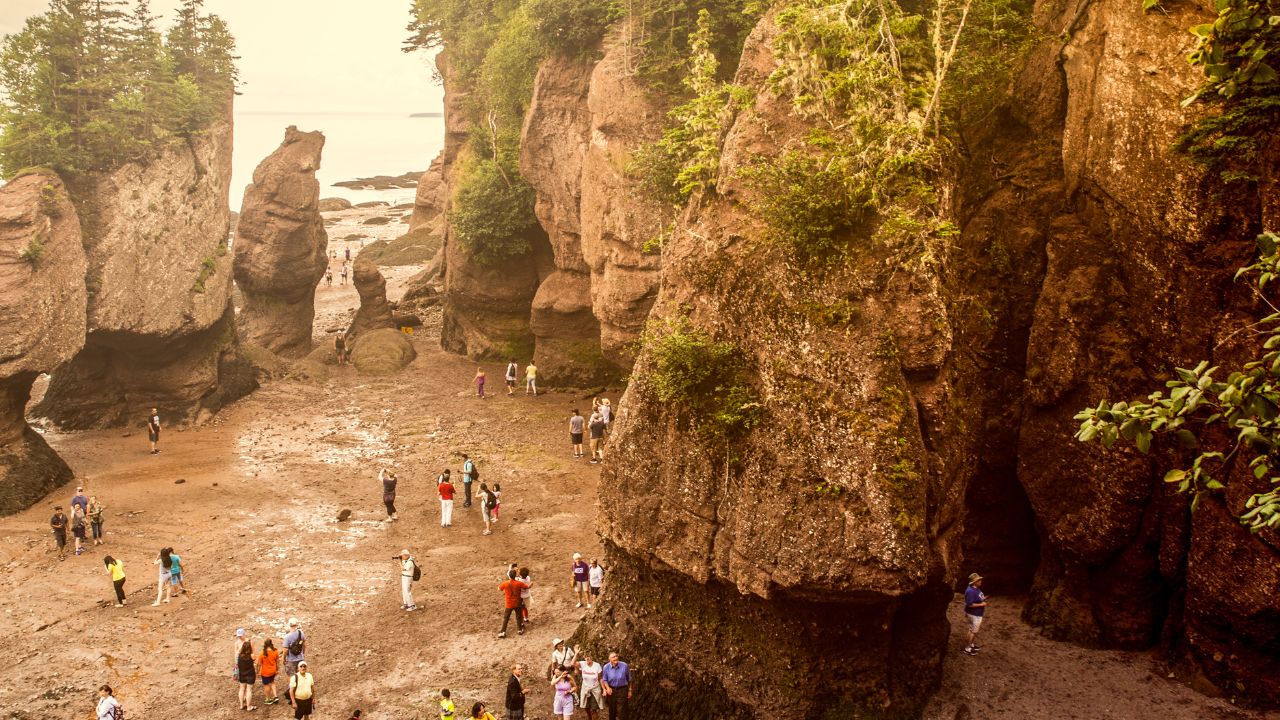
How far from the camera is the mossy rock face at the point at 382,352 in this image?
133 ft

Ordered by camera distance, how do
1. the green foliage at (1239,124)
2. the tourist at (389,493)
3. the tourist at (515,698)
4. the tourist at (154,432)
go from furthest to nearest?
1. the tourist at (154,432)
2. the tourist at (389,493)
3. the tourist at (515,698)
4. the green foliage at (1239,124)

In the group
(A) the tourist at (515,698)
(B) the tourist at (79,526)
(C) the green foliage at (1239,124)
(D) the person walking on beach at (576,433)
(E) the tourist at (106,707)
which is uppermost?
(C) the green foliage at (1239,124)

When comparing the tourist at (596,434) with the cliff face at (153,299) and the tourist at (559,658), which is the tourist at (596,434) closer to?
the tourist at (559,658)

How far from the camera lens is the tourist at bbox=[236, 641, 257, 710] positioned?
53.9 ft

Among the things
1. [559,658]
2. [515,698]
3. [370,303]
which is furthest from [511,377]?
[515,698]

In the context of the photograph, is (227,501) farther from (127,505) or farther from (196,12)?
(196,12)

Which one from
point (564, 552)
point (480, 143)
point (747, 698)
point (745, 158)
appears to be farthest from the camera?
point (480, 143)

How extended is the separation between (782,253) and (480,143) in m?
27.8

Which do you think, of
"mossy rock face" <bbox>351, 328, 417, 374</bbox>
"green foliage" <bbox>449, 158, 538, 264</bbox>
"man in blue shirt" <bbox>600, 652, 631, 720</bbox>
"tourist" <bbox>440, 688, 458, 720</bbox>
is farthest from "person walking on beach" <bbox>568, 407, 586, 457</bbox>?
"mossy rock face" <bbox>351, 328, 417, 374</bbox>

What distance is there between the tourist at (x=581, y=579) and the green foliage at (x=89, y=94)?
83.9ft

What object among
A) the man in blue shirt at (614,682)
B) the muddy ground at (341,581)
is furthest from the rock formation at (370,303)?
the man in blue shirt at (614,682)

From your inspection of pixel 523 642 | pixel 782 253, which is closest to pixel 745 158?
→ pixel 782 253

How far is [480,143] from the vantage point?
40031 millimetres

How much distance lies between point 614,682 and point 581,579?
14.9 ft
